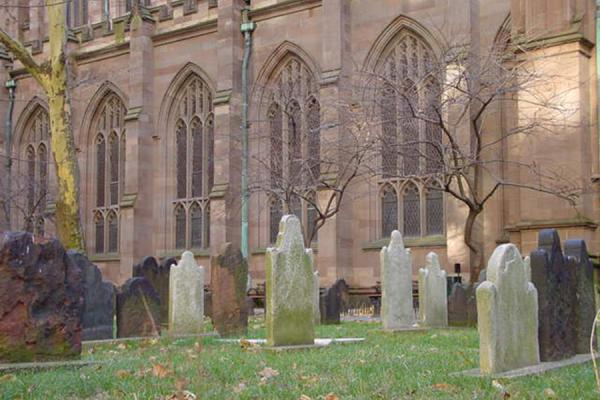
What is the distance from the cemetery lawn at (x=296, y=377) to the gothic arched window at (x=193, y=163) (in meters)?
18.1

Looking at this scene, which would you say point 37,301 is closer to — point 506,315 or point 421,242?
point 506,315

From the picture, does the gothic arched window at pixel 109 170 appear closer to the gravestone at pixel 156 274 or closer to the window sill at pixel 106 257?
the window sill at pixel 106 257

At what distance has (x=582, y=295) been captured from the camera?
913 centimetres

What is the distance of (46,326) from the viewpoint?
344 inches

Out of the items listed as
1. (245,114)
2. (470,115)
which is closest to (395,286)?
(470,115)

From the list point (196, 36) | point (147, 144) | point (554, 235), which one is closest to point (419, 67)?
point (196, 36)

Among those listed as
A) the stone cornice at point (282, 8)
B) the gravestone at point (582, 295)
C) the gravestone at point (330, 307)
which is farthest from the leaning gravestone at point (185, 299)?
the stone cornice at point (282, 8)

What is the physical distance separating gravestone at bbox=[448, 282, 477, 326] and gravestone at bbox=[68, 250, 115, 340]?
230 inches

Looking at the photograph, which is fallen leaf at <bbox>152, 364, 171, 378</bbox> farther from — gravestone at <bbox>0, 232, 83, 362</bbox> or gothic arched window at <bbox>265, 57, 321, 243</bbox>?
gothic arched window at <bbox>265, 57, 321, 243</bbox>

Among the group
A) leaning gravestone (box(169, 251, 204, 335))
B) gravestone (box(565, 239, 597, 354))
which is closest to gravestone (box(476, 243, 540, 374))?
gravestone (box(565, 239, 597, 354))

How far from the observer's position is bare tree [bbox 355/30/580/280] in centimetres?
1742

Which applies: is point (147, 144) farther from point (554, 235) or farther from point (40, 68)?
point (554, 235)

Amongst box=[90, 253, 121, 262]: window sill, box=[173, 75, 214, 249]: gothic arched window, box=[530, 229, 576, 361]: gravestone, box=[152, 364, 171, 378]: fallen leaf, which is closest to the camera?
box=[152, 364, 171, 378]: fallen leaf

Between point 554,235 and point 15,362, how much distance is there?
5248 mm
